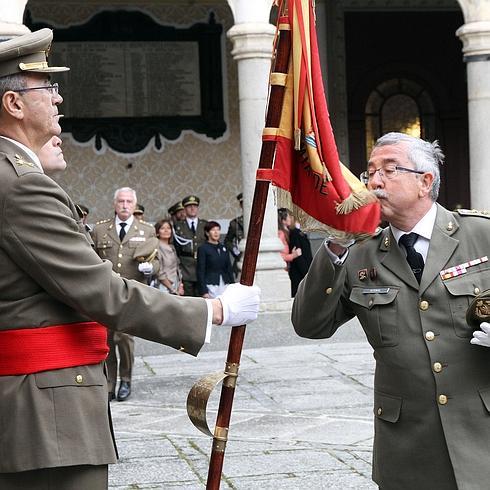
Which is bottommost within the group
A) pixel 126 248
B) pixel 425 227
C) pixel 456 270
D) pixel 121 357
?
pixel 121 357

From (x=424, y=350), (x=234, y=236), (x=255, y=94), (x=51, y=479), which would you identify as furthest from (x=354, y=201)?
(x=234, y=236)

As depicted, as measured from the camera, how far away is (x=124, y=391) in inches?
328

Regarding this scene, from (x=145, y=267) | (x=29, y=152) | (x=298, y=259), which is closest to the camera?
(x=29, y=152)

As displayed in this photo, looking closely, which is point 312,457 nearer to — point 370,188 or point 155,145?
point 370,188

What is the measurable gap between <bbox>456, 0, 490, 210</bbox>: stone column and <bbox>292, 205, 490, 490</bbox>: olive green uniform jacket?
8468mm

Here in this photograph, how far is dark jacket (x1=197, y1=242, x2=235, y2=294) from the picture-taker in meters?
12.1

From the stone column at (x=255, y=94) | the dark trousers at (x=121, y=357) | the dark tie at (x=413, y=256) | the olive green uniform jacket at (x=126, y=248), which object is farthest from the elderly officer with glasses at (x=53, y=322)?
the stone column at (x=255, y=94)

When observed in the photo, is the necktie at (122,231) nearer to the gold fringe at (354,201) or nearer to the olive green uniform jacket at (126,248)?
the olive green uniform jacket at (126,248)

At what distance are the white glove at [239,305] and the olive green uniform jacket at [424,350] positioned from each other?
0.30 meters

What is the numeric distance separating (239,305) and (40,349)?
556mm

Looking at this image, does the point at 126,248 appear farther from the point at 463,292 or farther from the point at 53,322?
the point at 53,322

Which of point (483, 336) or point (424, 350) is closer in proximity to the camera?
point (483, 336)

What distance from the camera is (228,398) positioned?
3.18 meters

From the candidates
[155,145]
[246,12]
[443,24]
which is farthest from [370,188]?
[443,24]
